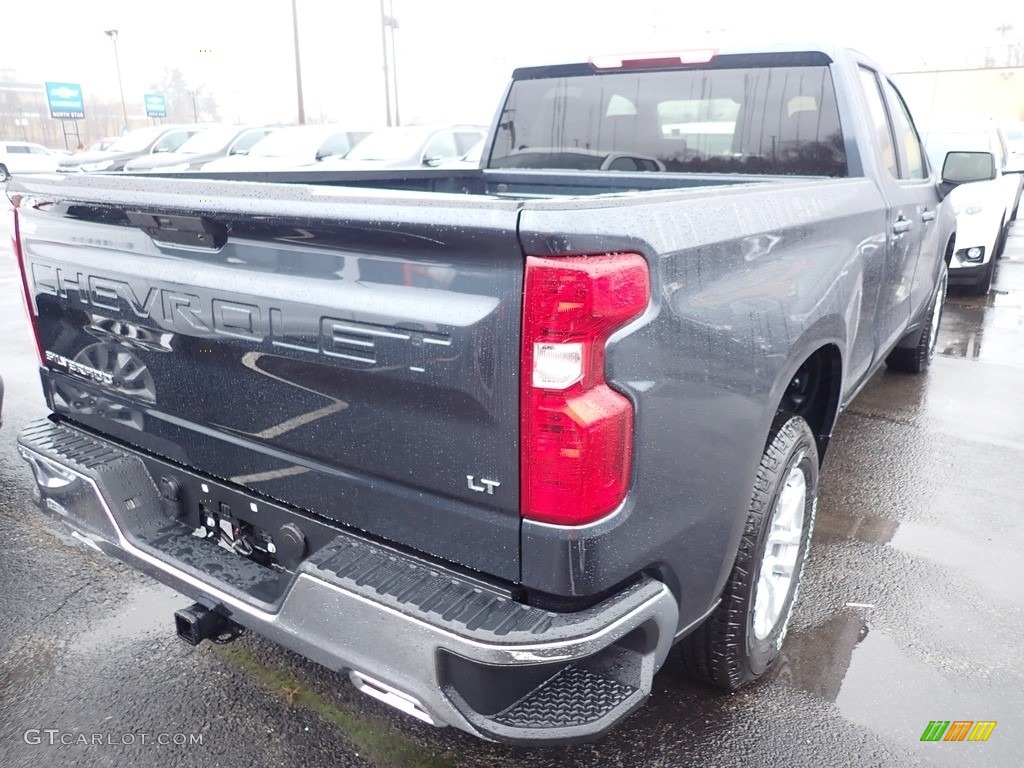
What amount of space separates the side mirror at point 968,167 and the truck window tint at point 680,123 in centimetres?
143

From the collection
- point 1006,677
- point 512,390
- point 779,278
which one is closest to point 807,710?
point 1006,677

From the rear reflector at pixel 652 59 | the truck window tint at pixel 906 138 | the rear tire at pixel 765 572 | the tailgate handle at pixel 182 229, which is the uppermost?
the rear reflector at pixel 652 59

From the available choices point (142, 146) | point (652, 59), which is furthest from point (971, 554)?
point (142, 146)

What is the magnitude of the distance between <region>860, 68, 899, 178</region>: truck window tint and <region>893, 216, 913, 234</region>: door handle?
222 millimetres

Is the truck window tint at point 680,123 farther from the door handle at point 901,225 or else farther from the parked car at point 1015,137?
the parked car at point 1015,137

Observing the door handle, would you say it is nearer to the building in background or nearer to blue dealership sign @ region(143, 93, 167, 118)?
the building in background

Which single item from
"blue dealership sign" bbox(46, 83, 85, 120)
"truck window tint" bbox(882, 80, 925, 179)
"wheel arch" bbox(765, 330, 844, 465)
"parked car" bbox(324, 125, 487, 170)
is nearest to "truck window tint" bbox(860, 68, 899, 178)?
"truck window tint" bbox(882, 80, 925, 179)

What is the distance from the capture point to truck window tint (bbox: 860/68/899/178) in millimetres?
3492

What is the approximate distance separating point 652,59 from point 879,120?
104cm

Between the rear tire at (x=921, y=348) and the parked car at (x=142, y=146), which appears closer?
the rear tire at (x=921, y=348)

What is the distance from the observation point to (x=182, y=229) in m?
2.09

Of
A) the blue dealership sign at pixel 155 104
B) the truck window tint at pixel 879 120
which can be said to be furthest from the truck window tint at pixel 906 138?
the blue dealership sign at pixel 155 104

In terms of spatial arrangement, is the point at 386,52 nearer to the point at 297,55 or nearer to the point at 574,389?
the point at 297,55

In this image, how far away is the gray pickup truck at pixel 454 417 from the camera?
165 cm
